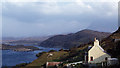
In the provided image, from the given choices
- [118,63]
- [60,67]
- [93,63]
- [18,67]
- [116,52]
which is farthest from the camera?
[18,67]

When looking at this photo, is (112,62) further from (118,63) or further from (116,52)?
(116,52)

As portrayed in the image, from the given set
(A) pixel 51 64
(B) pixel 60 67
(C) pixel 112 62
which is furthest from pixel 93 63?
(A) pixel 51 64

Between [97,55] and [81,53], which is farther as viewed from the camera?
[81,53]

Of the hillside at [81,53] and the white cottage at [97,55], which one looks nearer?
the white cottage at [97,55]

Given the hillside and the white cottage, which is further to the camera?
the hillside

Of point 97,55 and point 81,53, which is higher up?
point 81,53

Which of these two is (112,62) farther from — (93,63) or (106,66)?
(93,63)

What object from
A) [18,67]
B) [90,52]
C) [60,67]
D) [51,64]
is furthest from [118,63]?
[18,67]

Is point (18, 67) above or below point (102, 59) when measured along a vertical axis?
below

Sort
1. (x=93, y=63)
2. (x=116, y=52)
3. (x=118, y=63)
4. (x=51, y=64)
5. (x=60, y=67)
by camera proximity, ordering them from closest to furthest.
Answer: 1. (x=118, y=63)
2. (x=93, y=63)
3. (x=116, y=52)
4. (x=60, y=67)
5. (x=51, y=64)

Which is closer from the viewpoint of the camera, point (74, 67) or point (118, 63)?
point (118, 63)
